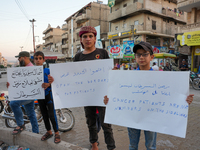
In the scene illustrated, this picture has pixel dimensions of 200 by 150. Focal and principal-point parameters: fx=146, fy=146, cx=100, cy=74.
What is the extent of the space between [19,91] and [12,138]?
1.07m

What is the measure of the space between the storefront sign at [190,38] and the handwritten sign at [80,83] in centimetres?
1270

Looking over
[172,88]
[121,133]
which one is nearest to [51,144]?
[121,133]

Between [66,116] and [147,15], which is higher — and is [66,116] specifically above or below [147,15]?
below

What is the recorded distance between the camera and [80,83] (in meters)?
2.24

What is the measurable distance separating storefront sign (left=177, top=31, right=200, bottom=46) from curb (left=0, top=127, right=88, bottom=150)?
13176mm

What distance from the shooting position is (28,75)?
8.66 feet

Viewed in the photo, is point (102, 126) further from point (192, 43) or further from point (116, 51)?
point (116, 51)

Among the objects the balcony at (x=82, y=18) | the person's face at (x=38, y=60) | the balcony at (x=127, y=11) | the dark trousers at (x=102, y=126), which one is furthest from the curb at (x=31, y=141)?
the balcony at (x=82, y=18)

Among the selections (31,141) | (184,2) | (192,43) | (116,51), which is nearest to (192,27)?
(192,43)

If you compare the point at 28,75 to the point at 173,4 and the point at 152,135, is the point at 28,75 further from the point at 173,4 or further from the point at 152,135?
the point at 173,4

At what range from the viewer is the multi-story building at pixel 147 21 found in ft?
74.3

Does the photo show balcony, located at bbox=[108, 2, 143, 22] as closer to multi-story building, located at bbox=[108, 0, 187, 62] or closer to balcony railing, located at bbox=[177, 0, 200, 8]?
multi-story building, located at bbox=[108, 0, 187, 62]

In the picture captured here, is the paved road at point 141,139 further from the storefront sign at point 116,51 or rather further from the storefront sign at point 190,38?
the storefront sign at point 116,51

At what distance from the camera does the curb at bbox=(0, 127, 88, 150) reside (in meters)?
2.38
